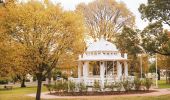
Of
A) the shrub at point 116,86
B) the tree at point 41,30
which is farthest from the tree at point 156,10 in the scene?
the shrub at point 116,86

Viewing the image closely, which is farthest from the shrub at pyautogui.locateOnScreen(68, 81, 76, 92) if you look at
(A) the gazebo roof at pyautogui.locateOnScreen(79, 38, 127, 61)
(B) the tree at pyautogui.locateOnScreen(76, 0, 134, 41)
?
(B) the tree at pyautogui.locateOnScreen(76, 0, 134, 41)

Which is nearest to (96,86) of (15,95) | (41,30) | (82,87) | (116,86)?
(82,87)

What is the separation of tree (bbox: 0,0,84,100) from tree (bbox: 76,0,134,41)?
25.3m

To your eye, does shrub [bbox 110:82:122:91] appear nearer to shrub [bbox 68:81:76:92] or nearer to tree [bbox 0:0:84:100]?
shrub [bbox 68:81:76:92]

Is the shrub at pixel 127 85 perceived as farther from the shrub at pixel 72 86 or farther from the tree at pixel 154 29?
the tree at pixel 154 29

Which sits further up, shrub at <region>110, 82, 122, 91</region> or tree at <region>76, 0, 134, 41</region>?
tree at <region>76, 0, 134, 41</region>

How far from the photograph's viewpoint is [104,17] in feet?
177

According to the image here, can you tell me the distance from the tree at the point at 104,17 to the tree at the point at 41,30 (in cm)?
2529

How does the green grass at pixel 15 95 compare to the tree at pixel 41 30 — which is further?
the green grass at pixel 15 95

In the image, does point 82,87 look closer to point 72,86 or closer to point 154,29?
point 72,86

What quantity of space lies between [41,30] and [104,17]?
27.4 metres

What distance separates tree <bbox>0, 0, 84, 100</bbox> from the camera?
26.5 m

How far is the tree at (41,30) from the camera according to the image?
86.8ft

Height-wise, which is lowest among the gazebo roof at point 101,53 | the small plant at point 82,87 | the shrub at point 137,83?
the small plant at point 82,87
